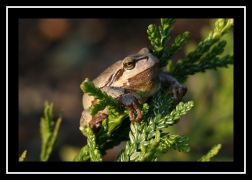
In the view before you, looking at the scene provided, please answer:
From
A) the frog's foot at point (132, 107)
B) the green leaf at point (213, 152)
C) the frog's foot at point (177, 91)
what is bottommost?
the green leaf at point (213, 152)

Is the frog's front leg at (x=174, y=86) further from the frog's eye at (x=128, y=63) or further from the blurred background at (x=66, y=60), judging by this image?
the blurred background at (x=66, y=60)

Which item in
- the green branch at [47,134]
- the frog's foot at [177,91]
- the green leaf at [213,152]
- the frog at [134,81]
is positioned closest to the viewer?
the green leaf at [213,152]

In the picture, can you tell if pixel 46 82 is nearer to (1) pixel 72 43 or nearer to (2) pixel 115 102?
(1) pixel 72 43

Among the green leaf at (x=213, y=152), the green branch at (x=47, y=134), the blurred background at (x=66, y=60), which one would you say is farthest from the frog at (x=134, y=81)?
the blurred background at (x=66, y=60)

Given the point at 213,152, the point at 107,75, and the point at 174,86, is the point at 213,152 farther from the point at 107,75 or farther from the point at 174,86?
the point at 107,75

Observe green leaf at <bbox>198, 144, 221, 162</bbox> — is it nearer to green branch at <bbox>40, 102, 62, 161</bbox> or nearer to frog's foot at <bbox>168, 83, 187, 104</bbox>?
frog's foot at <bbox>168, 83, 187, 104</bbox>

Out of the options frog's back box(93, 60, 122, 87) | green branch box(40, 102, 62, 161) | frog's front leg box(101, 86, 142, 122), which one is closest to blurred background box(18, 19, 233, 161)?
green branch box(40, 102, 62, 161)

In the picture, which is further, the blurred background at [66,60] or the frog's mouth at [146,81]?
the blurred background at [66,60]
